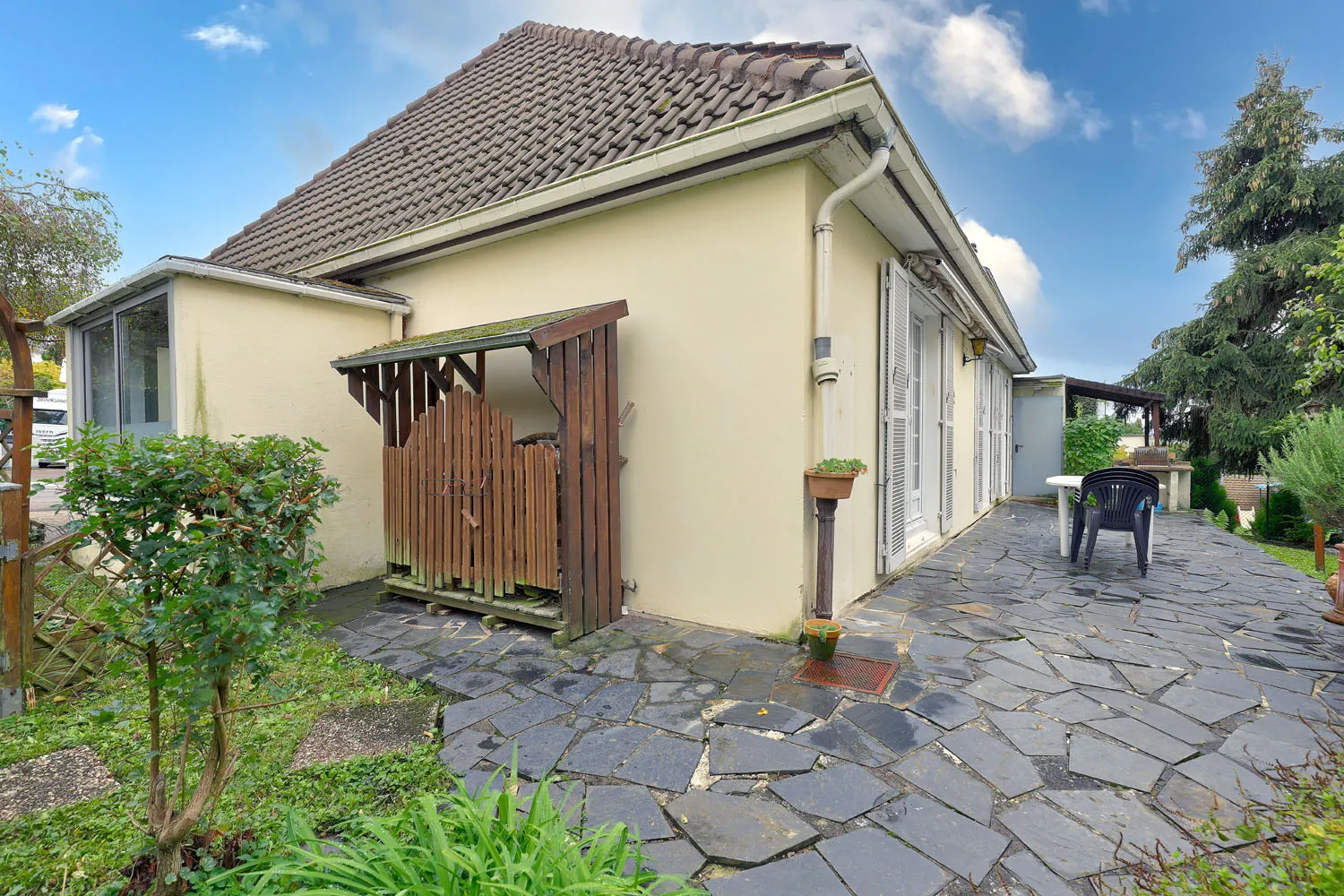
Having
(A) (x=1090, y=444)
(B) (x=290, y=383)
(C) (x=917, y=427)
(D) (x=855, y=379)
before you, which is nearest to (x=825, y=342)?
(D) (x=855, y=379)

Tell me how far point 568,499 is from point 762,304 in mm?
1727

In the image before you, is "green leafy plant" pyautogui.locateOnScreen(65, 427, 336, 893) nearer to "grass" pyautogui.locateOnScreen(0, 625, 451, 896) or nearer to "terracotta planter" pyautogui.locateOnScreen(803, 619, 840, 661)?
"grass" pyautogui.locateOnScreen(0, 625, 451, 896)

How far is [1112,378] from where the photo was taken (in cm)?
1555

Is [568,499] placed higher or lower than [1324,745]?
higher

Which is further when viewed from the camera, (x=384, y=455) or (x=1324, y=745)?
(x=384, y=455)

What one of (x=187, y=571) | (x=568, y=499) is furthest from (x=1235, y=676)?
(x=187, y=571)

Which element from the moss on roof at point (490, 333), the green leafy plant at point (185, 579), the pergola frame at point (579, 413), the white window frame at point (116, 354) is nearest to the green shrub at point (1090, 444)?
the pergola frame at point (579, 413)

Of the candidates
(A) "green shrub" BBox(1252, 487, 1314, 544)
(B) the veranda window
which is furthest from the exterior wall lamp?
(B) the veranda window

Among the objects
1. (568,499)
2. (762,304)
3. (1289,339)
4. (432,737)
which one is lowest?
(432,737)

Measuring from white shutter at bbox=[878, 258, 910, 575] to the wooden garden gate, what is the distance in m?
2.67

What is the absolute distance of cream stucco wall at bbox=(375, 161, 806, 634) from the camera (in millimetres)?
3365

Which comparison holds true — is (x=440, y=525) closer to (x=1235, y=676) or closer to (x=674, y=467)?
(x=674, y=467)

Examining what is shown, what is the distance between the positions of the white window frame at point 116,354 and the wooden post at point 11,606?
0.83 m

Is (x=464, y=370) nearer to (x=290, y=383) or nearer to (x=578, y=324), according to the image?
(x=578, y=324)
